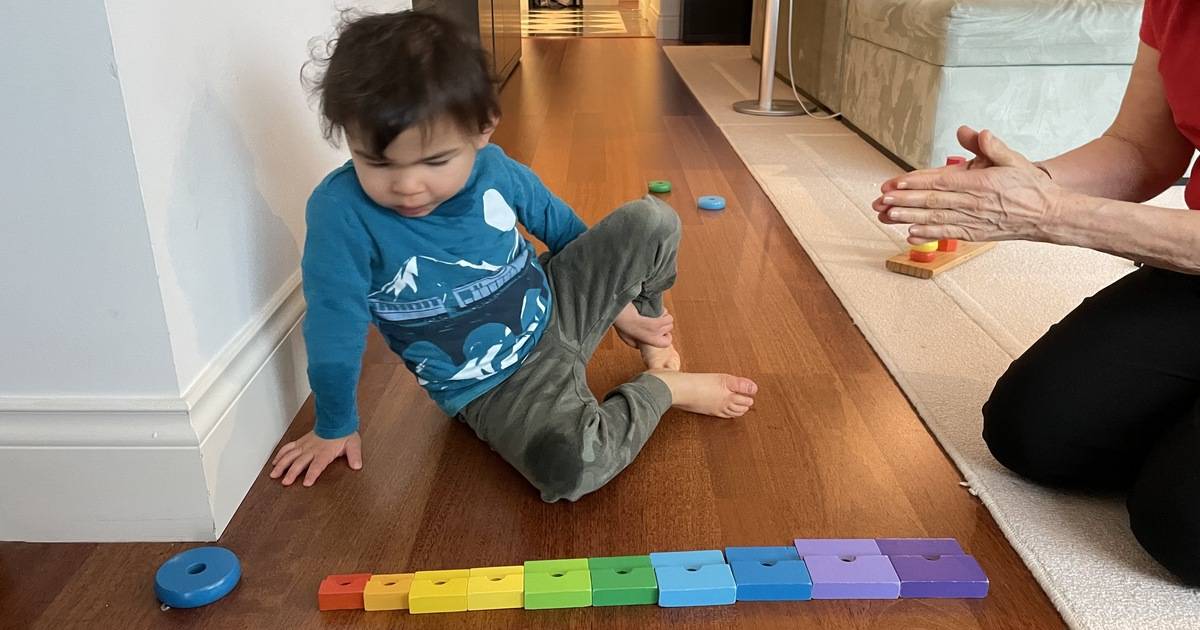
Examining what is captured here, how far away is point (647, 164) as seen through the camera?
247 centimetres

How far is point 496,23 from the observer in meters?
3.78

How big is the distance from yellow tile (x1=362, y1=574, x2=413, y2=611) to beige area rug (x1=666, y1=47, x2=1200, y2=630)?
2.03 feet

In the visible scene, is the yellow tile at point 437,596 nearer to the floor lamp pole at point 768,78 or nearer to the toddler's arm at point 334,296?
the toddler's arm at point 334,296

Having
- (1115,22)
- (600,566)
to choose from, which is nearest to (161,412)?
(600,566)

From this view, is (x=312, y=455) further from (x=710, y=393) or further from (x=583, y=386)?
(x=710, y=393)

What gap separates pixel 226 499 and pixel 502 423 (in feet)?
1.02

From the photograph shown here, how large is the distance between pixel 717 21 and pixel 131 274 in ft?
16.2

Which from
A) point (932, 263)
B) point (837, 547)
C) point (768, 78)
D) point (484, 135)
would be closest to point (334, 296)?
point (484, 135)

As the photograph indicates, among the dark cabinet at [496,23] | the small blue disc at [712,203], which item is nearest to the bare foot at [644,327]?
the small blue disc at [712,203]

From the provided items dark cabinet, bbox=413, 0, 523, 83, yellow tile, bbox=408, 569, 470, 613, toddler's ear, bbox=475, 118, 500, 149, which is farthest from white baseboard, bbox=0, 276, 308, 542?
dark cabinet, bbox=413, 0, 523, 83

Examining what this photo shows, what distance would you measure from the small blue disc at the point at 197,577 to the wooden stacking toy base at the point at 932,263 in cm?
125

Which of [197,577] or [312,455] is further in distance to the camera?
[312,455]

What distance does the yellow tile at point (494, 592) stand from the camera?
2.72ft

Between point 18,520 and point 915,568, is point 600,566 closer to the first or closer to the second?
point 915,568
